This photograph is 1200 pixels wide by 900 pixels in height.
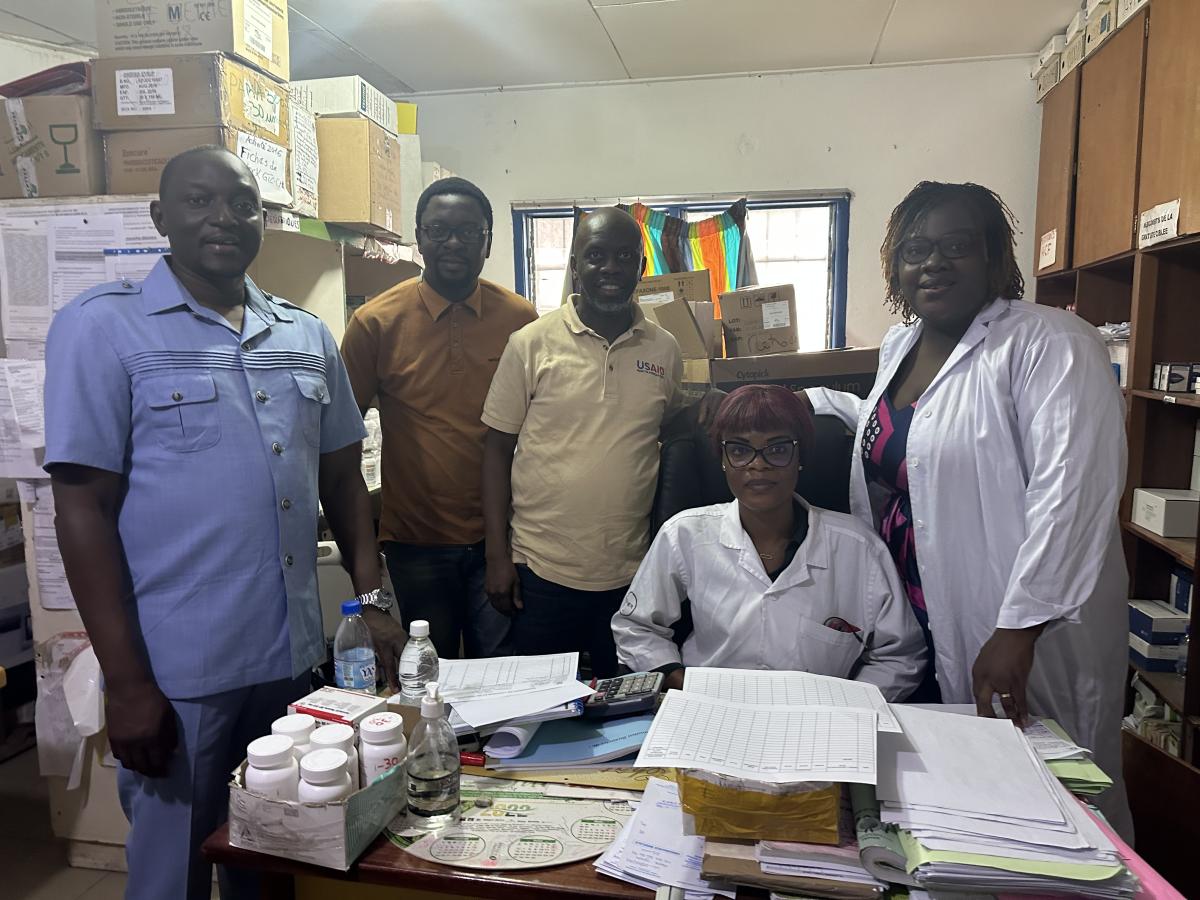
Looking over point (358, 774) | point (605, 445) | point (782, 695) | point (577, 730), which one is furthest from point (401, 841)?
point (605, 445)

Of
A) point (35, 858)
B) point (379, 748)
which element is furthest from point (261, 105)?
point (35, 858)

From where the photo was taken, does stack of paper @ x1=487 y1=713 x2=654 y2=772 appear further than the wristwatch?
No

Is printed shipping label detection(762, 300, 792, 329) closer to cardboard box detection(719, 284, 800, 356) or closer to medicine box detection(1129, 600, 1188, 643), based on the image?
cardboard box detection(719, 284, 800, 356)

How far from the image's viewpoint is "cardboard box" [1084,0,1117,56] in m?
2.92

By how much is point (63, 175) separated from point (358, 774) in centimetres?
182

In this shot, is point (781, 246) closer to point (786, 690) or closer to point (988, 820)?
point (786, 690)

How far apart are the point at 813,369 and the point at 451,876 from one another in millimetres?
1829

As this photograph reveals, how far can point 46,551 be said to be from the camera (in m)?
2.04

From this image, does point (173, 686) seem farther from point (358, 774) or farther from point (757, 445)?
point (757, 445)

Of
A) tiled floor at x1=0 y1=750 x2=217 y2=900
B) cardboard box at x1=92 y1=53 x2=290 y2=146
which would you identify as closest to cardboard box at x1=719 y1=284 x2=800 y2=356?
cardboard box at x1=92 y1=53 x2=290 y2=146

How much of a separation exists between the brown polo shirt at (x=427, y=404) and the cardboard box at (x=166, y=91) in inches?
23.8

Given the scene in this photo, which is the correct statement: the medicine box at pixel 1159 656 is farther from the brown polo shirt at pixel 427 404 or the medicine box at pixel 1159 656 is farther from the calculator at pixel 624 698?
the brown polo shirt at pixel 427 404

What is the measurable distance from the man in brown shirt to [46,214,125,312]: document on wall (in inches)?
25.2

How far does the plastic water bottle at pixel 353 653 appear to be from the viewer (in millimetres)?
1345
